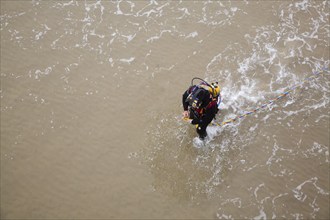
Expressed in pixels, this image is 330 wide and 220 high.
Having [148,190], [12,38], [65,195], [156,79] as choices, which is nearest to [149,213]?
[148,190]

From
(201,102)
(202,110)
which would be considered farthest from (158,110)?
(201,102)

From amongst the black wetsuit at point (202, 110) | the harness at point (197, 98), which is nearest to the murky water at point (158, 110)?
the black wetsuit at point (202, 110)

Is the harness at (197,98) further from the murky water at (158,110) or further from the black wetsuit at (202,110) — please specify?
the murky water at (158,110)

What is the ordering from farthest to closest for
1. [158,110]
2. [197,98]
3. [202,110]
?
[158,110], [202,110], [197,98]

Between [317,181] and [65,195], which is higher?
[65,195]

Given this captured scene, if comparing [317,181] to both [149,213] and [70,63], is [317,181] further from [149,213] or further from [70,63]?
[70,63]

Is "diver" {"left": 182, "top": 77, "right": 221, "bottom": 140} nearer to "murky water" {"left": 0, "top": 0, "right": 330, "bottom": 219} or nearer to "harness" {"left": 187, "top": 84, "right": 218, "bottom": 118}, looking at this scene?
"harness" {"left": 187, "top": 84, "right": 218, "bottom": 118}

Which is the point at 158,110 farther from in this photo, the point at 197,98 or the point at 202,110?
the point at 197,98
